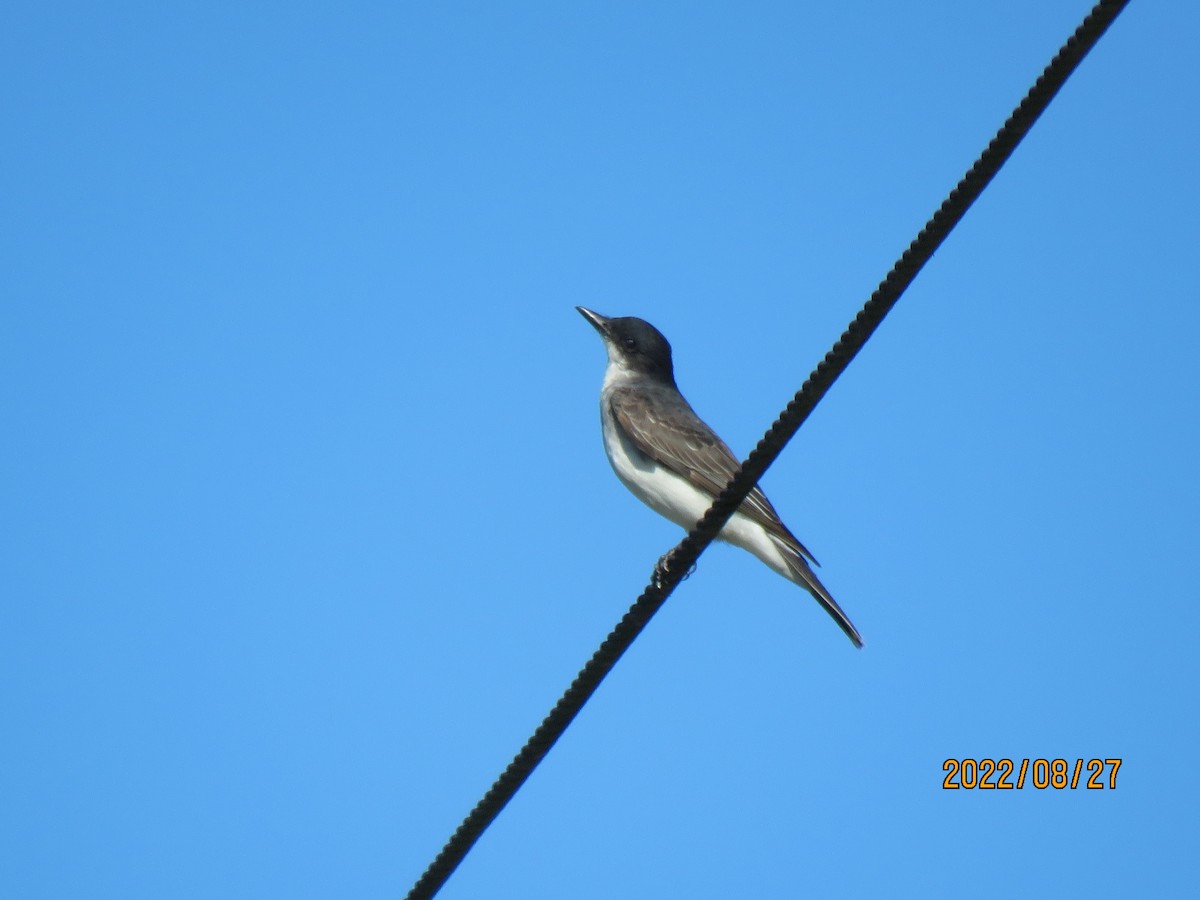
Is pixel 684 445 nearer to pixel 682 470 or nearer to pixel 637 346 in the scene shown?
pixel 682 470

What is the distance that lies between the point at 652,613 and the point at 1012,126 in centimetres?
240

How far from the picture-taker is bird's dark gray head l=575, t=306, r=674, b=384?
10.8 meters

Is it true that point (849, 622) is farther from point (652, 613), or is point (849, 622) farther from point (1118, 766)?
point (1118, 766)

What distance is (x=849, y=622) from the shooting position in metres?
8.02

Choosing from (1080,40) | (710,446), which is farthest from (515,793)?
(710,446)

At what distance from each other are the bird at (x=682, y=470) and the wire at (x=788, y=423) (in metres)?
2.43

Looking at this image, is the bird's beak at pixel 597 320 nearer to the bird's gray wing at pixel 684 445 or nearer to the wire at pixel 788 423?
the bird's gray wing at pixel 684 445

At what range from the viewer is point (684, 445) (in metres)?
9.12

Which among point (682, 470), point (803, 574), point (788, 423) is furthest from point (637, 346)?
point (788, 423)

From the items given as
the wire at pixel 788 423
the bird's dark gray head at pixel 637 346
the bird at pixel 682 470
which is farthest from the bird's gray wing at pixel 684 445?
the wire at pixel 788 423

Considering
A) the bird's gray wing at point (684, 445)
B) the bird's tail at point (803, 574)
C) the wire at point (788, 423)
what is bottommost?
the wire at point (788, 423)

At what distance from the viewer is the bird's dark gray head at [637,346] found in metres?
10.8

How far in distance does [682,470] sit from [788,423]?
4.28 metres

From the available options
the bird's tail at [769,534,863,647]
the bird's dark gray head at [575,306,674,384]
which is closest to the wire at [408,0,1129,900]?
the bird's tail at [769,534,863,647]
